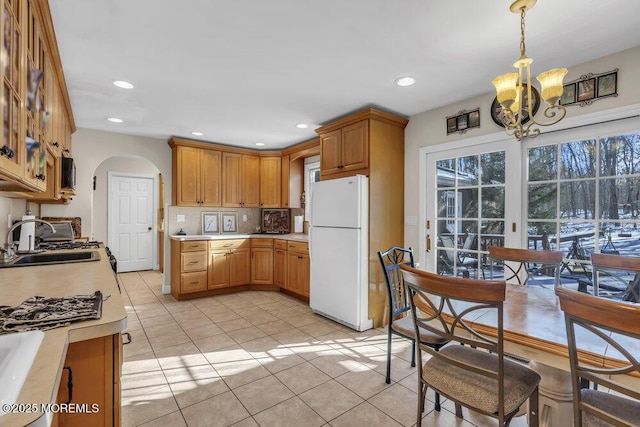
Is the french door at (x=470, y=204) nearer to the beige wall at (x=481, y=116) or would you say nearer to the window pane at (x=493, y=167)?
the window pane at (x=493, y=167)

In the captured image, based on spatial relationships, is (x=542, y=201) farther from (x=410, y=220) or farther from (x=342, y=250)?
(x=342, y=250)

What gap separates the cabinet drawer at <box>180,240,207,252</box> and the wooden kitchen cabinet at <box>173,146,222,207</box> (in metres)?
0.63

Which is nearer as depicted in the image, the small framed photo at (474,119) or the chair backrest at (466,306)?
the chair backrest at (466,306)

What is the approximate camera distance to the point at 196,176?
4.79m

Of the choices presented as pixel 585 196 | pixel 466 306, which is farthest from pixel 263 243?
pixel 585 196

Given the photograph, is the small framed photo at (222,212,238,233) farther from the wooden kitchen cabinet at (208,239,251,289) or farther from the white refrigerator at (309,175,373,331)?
the white refrigerator at (309,175,373,331)

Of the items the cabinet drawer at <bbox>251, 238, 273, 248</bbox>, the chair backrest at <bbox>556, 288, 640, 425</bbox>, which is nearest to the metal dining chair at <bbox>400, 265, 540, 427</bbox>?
the chair backrest at <bbox>556, 288, 640, 425</bbox>

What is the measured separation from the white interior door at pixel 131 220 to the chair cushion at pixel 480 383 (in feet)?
21.1

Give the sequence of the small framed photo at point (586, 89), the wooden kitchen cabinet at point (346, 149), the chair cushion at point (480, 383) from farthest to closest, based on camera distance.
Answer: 1. the wooden kitchen cabinet at point (346, 149)
2. the small framed photo at point (586, 89)
3. the chair cushion at point (480, 383)

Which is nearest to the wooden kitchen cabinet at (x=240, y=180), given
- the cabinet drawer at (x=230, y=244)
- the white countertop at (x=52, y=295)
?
the cabinet drawer at (x=230, y=244)

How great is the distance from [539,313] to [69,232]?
4.34 meters

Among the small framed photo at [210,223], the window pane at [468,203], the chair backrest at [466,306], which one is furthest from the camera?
the small framed photo at [210,223]

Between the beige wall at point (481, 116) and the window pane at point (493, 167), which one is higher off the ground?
the beige wall at point (481, 116)

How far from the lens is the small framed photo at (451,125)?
10.5ft
